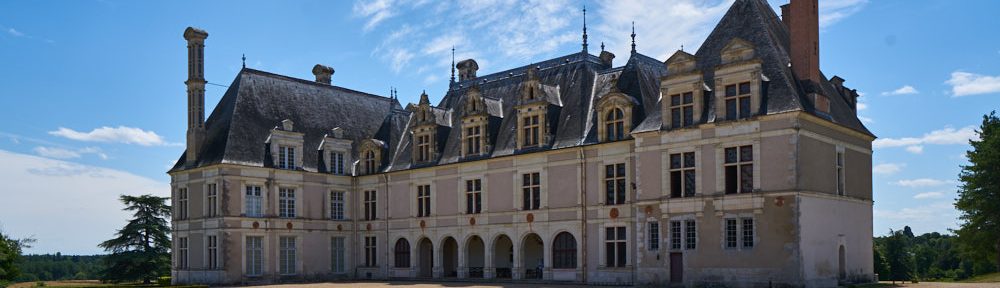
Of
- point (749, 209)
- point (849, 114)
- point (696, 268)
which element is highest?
point (849, 114)

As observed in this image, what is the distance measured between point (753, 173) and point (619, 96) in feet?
21.3

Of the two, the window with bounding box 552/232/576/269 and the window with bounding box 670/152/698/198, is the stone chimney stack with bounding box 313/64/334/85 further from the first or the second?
the window with bounding box 670/152/698/198

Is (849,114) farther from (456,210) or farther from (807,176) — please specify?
(456,210)

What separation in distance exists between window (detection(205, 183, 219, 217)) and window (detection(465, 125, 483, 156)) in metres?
11.1

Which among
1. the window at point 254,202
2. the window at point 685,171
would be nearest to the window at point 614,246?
the window at point 685,171

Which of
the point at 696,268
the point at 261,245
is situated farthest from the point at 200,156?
the point at 696,268

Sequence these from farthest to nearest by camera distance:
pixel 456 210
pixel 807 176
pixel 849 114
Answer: pixel 456 210, pixel 849 114, pixel 807 176

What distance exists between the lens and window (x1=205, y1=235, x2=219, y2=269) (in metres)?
41.0

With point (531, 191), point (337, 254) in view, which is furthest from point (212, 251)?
point (531, 191)

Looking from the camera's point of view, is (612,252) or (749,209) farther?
(612,252)

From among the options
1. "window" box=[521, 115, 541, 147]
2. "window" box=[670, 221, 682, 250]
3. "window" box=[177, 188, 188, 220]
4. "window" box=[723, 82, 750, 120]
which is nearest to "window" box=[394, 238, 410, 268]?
"window" box=[521, 115, 541, 147]

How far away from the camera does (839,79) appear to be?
3584 centimetres

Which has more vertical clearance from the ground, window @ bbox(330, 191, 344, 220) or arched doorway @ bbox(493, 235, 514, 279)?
window @ bbox(330, 191, 344, 220)

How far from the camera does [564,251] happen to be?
37.2 m
